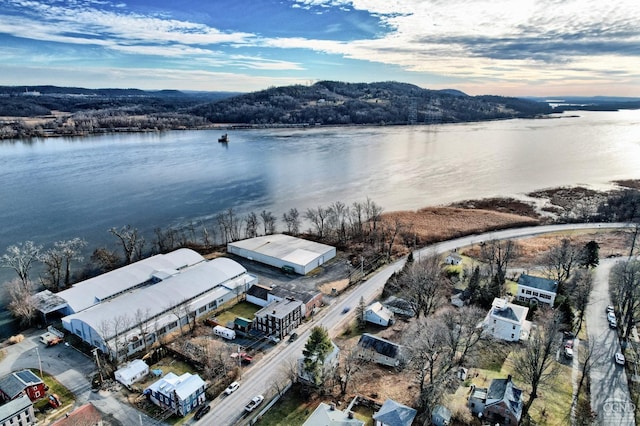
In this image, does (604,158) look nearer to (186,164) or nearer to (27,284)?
(186,164)

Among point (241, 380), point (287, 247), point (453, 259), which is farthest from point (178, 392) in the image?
point (453, 259)

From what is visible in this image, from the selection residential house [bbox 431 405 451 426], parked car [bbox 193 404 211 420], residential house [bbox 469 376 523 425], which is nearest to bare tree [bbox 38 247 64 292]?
parked car [bbox 193 404 211 420]

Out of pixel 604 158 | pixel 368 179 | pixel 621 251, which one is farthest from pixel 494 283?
pixel 604 158

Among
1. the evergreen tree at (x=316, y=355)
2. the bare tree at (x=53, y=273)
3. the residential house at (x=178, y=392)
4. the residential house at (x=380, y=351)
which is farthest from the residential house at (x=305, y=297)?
the bare tree at (x=53, y=273)

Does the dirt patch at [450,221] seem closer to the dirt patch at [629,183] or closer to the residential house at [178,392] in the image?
the residential house at [178,392]

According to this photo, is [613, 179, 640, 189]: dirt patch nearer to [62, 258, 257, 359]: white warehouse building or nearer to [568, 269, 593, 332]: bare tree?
[568, 269, 593, 332]: bare tree
